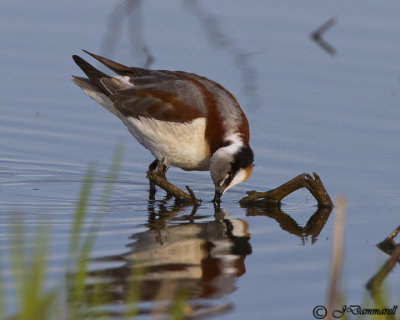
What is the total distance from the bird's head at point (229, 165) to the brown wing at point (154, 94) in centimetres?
48

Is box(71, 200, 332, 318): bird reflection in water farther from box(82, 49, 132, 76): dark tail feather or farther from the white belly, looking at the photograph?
box(82, 49, 132, 76): dark tail feather

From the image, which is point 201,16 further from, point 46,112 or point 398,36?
point 46,112

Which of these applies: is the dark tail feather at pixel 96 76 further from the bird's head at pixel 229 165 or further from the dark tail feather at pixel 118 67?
the bird's head at pixel 229 165

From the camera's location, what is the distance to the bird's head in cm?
966

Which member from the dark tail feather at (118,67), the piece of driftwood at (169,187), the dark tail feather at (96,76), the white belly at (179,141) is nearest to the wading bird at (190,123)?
the white belly at (179,141)

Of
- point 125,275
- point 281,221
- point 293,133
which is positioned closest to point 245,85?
point 293,133

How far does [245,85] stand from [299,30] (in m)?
2.82

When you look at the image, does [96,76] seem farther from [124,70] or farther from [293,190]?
[293,190]

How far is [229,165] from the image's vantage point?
9688 mm

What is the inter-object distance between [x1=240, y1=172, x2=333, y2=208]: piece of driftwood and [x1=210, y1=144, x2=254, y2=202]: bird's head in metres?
0.23

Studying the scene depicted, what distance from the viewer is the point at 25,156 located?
11.0 meters

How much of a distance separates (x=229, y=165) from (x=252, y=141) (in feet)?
6.85
